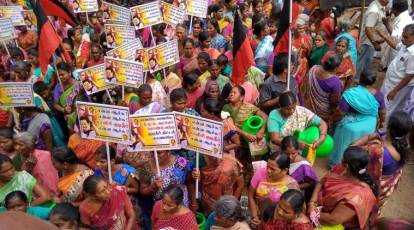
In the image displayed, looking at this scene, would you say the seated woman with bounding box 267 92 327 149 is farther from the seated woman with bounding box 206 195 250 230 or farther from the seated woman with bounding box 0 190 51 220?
the seated woman with bounding box 0 190 51 220

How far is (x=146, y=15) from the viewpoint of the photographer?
7.20m

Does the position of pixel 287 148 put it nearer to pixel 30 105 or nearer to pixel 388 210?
pixel 388 210

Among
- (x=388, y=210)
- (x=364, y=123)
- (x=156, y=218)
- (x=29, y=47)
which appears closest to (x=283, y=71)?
(x=364, y=123)

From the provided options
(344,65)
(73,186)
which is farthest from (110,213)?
(344,65)

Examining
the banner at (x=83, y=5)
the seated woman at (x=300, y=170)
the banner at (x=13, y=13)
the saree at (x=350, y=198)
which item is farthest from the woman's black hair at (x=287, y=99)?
the banner at (x=13, y=13)

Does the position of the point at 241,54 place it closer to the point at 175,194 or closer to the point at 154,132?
the point at 154,132

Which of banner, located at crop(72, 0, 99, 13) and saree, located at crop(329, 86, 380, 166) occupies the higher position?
banner, located at crop(72, 0, 99, 13)

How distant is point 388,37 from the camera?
7.68m

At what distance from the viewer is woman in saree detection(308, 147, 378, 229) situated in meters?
3.42

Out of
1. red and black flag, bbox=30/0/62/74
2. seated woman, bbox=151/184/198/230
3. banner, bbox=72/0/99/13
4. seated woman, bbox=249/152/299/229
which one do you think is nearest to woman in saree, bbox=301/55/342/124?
seated woman, bbox=249/152/299/229

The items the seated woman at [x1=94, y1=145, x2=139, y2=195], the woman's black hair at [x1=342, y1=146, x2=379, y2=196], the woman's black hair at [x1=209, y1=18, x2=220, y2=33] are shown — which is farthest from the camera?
the woman's black hair at [x1=209, y1=18, x2=220, y2=33]

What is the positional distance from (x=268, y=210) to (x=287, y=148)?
0.75 m

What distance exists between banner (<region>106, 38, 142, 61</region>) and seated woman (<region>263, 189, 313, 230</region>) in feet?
11.9

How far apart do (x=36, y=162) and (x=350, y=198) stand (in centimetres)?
304
